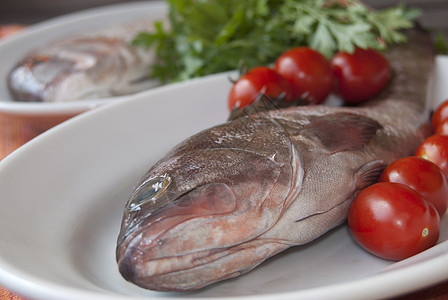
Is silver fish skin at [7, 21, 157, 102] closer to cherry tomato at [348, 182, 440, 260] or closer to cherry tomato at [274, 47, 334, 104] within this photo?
cherry tomato at [274, 47, 334, 104]

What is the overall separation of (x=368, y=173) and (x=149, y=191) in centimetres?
70

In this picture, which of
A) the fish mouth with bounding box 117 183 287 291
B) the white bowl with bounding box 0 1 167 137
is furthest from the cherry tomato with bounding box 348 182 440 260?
the white bowl with bounding box 0 1 167 137

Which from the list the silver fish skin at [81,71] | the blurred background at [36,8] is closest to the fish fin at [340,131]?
the silver fish skin at [81,71]

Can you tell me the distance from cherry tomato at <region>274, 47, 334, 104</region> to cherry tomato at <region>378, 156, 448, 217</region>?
607 millimetres

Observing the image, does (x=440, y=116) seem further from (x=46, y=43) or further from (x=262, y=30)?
(x=46, y=43)

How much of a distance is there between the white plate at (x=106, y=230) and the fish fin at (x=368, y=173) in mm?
160

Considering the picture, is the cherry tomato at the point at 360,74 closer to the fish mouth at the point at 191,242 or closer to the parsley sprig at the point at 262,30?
the parsley sprig at the point at 262,30

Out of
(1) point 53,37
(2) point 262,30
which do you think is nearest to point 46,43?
(1) point 53,37

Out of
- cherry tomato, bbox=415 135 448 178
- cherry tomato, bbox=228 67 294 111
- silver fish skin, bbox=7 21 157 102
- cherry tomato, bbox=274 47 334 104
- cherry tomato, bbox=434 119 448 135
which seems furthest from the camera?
silver fish skin, bbox=7 21 157 102

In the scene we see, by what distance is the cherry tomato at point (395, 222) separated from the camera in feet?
4.16

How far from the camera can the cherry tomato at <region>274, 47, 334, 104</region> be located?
1979 mm

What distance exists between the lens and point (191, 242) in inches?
42.8

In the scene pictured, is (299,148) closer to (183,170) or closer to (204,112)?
(183,170)

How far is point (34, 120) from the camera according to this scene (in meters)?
2.27
